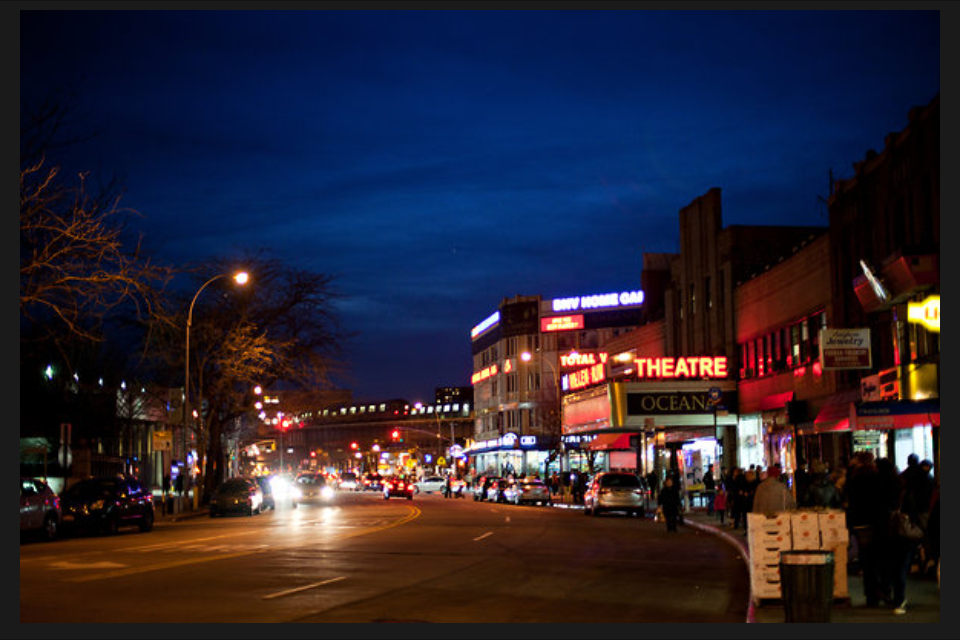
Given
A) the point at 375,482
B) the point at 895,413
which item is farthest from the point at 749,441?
the point at 375,482

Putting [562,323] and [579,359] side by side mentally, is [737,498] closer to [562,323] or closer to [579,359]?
[579,359]

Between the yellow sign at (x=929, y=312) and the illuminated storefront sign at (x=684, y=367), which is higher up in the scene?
the yellow sign at (x=929, y=312)

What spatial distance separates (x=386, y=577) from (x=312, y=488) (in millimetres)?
45055

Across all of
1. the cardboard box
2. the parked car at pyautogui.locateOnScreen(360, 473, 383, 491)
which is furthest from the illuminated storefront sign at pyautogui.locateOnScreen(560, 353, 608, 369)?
the cardboard box

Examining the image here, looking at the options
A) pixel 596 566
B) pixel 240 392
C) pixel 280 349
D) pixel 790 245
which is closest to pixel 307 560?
pixel 596 566

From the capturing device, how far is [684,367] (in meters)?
52.0

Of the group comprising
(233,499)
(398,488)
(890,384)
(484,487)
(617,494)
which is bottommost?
(398,488)

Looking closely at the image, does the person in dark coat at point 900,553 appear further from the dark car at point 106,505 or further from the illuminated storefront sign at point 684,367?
the illuminated storefront sign at point 684,367

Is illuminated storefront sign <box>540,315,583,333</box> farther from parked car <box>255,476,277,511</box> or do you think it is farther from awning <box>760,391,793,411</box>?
awning <box>760,391,793,411</box>

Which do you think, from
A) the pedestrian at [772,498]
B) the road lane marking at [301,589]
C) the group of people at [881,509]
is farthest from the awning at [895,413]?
the road lane marking at [301,589]

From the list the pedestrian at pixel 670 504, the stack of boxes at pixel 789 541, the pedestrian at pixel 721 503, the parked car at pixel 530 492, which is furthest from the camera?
the parked car at pixel 530 492

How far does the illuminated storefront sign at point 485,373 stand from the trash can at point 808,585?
111 m

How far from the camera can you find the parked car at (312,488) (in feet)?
204

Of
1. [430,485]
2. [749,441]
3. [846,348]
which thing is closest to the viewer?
[846,348]
